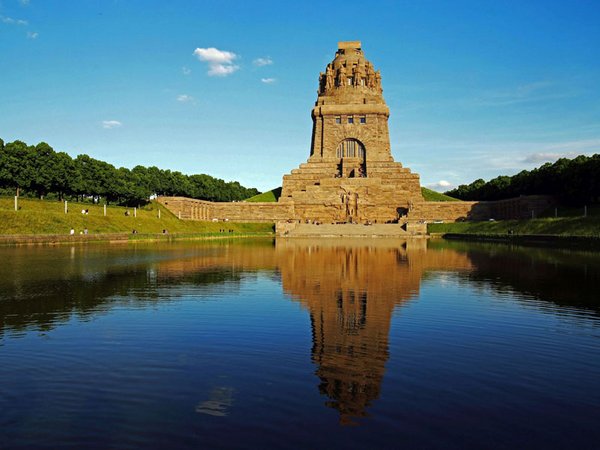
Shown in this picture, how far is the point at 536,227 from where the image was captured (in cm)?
6369

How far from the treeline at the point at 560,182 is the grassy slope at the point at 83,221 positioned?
4526 cm

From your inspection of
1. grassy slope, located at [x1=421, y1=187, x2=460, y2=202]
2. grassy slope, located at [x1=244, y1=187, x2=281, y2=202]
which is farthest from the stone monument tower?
grassy slope, located at [x1=244, y1=187, x2=281, y2=202]

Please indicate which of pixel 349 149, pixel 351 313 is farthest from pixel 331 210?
pixel 351 313

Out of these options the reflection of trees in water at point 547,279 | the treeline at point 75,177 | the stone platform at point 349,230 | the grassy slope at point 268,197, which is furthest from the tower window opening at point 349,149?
the reflection of trees in water at point 547,279

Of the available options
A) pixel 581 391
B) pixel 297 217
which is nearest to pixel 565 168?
pixel 297 217

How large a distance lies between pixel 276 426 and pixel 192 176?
4376 inches

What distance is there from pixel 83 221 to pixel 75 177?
16.6 m

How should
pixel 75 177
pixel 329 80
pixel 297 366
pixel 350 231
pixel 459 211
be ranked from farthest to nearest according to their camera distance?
pixel 329 80
pixel 459 211
pixel 350 231
pixel 75 177
pixel 297 366

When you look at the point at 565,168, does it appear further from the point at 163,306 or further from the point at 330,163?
the point at 163,306

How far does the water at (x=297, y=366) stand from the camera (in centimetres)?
669

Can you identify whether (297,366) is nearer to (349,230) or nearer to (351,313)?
(351,313)

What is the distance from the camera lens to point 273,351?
10.5m

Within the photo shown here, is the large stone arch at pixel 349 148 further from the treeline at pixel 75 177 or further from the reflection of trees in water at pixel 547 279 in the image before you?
the reflection of trees in water at pixel 547 279

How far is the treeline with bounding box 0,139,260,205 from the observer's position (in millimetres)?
61688
